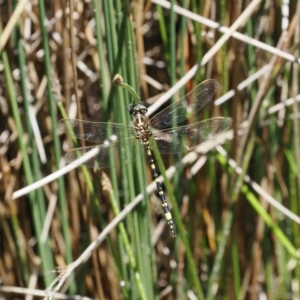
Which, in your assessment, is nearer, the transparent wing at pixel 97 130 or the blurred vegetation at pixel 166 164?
the transparent wing at pixel 97 130

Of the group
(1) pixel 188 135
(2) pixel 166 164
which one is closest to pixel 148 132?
(1) pixel 188 135

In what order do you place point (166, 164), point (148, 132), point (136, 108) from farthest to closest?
point (166, 164)
point (148, 132)
point (136, 108)

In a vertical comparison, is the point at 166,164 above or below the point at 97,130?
below

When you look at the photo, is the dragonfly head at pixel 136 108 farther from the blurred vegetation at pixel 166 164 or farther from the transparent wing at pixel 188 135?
the transparent wing at pixel 188 135

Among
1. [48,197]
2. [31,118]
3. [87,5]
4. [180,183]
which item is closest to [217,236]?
[180,183]

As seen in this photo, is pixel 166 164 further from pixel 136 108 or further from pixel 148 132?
pixel 136 108

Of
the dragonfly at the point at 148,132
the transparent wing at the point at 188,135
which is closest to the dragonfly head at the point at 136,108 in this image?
the dragonfly at the point at 148,132
